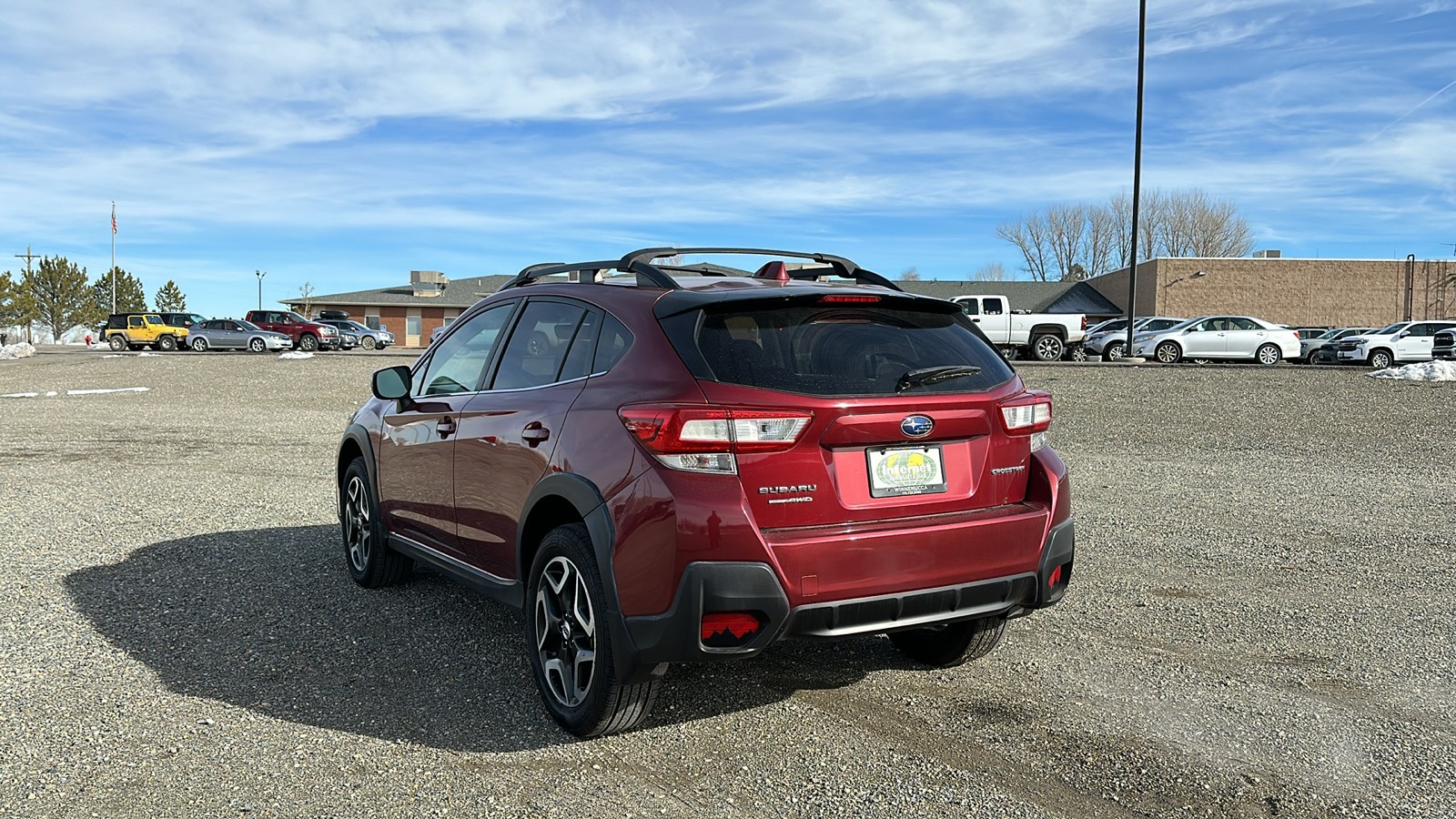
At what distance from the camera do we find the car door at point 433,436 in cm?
500

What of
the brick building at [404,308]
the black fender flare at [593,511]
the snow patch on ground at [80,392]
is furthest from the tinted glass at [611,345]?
the brick building at [404,308]

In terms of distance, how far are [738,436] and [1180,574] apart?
4.26 meters

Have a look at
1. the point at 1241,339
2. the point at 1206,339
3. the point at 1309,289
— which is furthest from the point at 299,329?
the point at 1309,289

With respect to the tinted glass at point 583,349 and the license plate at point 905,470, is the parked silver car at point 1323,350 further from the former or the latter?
the tinted glass at point 583,349

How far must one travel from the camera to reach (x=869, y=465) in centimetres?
368

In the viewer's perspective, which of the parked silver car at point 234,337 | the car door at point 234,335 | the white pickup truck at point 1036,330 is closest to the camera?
the white pickup truck at point 1036,330

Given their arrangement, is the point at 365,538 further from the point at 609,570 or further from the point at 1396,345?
the point at 1396,345

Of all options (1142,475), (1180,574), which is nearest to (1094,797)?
(1180,574)

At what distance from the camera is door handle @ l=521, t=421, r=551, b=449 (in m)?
4.09

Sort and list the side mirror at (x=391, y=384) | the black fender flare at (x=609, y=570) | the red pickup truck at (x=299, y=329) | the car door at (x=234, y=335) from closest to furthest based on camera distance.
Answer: the black fender flare at (x=609, y=570) → the side mirror at (x=391, y=384) → the car door at (x=234, y=335) → the red pickup truck at (x=299, y=329)

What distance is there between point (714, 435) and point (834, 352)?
0.59 m

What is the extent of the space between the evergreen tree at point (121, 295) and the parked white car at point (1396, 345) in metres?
79.7

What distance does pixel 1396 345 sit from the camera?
31.0 metres

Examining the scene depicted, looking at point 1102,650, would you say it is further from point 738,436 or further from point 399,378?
point 399,378
